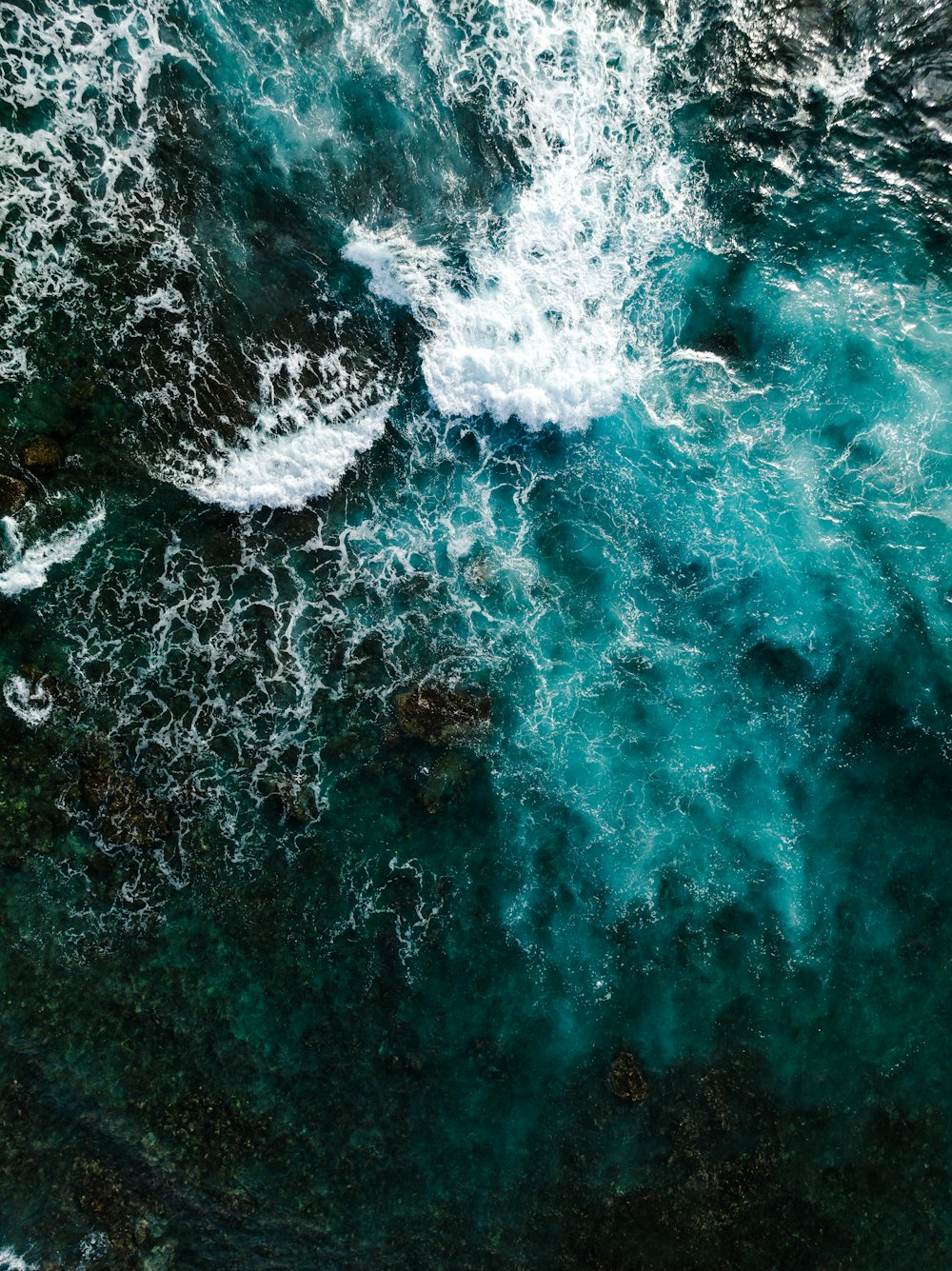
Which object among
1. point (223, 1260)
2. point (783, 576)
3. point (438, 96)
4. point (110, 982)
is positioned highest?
point (438, 96)

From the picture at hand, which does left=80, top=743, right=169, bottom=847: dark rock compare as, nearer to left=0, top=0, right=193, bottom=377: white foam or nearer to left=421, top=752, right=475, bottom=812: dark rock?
left=421, top=752, right=475, bottom=812: dark rock

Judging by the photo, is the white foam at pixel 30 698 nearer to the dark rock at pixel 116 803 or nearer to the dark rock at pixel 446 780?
the dark rock at pixel 116 803

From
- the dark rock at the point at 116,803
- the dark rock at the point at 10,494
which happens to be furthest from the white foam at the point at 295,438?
the dark rock at the point at 116,803

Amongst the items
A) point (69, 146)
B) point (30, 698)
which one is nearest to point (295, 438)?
point (69, 146)

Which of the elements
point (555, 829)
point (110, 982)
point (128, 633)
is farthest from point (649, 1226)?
point (128, 633)

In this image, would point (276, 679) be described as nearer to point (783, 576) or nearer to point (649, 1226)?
point (783, 576)

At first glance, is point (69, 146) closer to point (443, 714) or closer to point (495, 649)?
point (495, 649)
